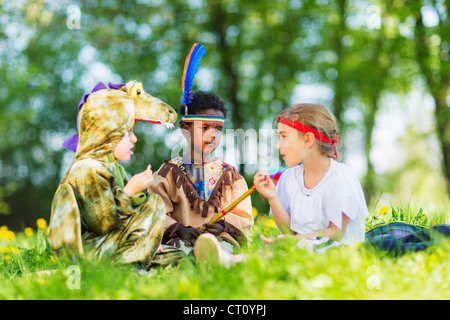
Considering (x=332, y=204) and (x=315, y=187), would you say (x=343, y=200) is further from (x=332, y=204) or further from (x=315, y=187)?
(x=315, y=187)

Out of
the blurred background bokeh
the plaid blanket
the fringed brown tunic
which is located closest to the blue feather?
the fringed brown tunic

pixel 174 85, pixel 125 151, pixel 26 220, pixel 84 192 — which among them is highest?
pixel 174 85

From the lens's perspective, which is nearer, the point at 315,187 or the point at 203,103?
the point at 315,187

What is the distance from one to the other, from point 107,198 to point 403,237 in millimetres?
2022

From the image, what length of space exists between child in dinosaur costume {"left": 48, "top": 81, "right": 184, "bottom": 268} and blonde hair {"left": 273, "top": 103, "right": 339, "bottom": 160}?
39.9 inches

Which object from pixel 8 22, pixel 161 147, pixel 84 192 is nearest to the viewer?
pixel 84 192

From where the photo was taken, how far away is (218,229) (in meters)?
3.31

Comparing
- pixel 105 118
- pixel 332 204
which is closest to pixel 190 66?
pixel 105 118

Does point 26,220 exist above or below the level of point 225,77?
below

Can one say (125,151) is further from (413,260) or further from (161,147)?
(161,147)

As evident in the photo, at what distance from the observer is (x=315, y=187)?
10.1ft

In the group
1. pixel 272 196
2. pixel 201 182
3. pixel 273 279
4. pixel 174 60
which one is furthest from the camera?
pixel 174 60
